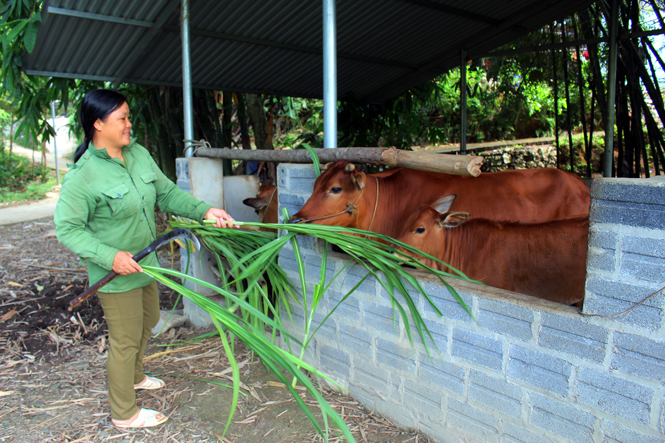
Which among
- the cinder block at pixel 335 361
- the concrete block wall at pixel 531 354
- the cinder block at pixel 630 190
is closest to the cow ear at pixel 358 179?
the concrete block wall at pixel 531 354

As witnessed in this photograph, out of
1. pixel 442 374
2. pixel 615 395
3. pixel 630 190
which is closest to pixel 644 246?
pixel 630 190

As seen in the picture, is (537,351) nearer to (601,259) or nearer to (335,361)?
(601,259)

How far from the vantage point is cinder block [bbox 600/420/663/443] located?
1.76 metres

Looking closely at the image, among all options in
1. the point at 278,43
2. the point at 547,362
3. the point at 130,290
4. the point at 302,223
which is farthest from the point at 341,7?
the point at 547,362

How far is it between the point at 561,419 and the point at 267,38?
14.8 ft

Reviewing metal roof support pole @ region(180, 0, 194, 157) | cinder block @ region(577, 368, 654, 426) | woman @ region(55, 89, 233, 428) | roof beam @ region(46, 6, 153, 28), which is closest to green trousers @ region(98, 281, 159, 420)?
woman @ region(55, 89, 233, 428)

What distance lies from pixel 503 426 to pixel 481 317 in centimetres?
50

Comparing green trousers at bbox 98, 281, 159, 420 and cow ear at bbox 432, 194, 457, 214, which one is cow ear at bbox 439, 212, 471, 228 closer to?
cow ear at bbox 432, 194, 457, 214

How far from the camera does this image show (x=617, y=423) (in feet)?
6.00

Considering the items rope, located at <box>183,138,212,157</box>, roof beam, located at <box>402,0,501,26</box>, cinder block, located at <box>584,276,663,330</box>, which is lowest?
cinder block, located at <box>584,276,663,330</box>

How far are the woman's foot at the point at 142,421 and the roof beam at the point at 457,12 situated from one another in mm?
4279

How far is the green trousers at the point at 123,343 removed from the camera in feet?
8.75

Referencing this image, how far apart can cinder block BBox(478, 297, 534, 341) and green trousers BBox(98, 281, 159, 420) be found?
6.25 ft

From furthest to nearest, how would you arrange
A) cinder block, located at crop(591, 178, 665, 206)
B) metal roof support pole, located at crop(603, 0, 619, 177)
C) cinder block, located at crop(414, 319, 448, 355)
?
metal roof support pole, located at crop(603, 0, 619, 177)
cinder block, located at crop(414, 319, 448, 355)
cinder block, located at crop(591, 178, 665, 206)
